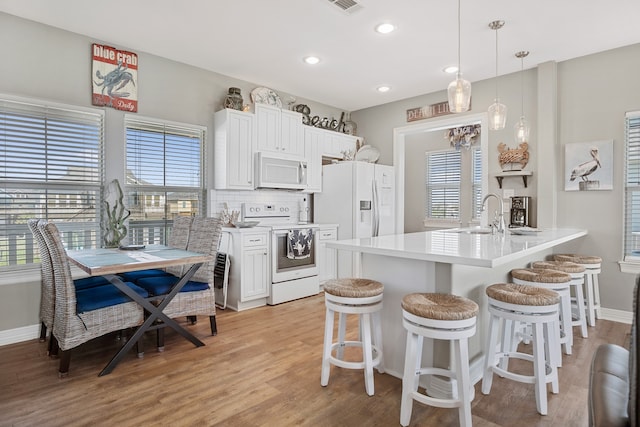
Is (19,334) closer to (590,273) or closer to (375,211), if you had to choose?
(375,211)

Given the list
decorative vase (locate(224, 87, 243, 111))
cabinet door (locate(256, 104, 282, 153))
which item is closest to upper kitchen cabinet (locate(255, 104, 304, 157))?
cabinet door (locate(256, 104, 282, 153))

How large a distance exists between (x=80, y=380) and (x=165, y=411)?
0.80m

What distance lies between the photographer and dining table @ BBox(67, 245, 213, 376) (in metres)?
2.44

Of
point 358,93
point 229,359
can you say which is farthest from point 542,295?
point 358,93

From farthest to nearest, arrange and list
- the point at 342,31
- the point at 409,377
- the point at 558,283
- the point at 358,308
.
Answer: the point at 342,31 → the point at 558,283 → the point at 358,308 → the point at 409,377

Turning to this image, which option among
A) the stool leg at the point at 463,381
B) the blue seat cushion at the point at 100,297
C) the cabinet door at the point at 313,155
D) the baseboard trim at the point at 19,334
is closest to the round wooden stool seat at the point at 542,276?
the stool leg at the point at 463,381

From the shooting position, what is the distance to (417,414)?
1986 mm

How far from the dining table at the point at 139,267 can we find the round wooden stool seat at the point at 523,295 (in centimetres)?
209

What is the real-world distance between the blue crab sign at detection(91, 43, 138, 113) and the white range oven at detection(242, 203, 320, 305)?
175 cm

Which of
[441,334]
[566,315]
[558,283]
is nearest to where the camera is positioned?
[441,334]

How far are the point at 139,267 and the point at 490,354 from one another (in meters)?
2.35

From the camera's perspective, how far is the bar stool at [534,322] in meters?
1.98

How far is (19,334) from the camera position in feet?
10.2

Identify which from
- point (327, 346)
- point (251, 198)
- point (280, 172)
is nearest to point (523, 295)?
point (327, 346)
